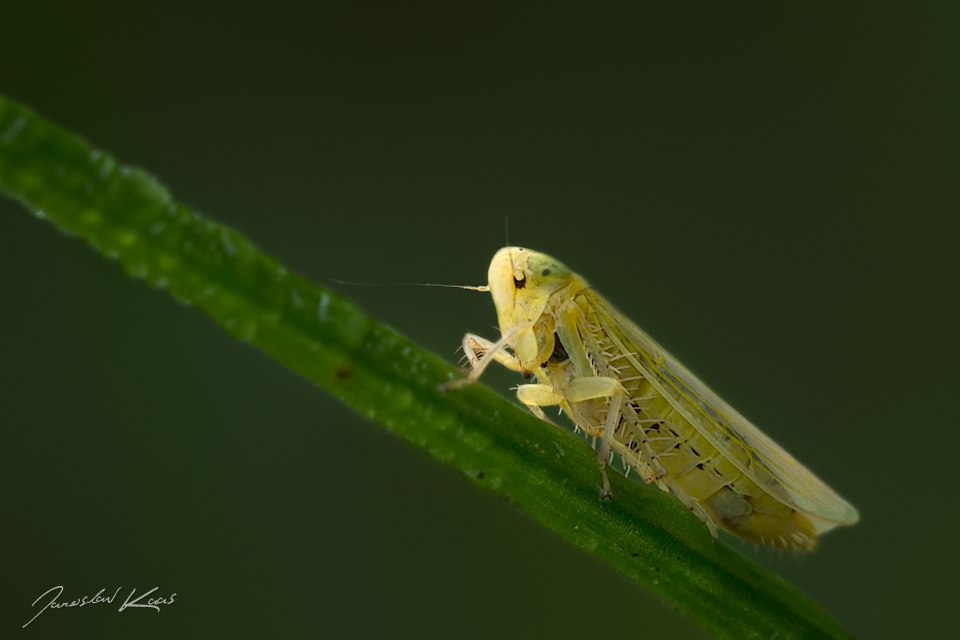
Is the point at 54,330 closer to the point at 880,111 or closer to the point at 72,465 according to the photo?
the point at 72,465

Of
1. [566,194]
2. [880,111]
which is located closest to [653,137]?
[566,194]

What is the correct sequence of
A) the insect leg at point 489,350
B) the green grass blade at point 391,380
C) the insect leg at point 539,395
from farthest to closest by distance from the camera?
the insect leg at point 539,395, the insect leg at point 489,350, the green grass blade at point 391,380
